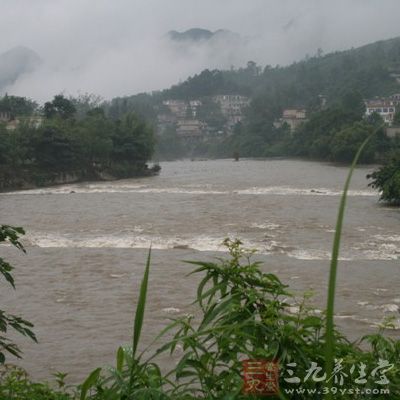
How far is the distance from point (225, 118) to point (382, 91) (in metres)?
21.0

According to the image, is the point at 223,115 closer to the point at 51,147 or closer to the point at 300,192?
the point at 51,147

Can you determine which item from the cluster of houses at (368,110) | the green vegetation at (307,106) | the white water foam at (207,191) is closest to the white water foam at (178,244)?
the white water foam at (207,191)

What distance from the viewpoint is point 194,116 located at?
79938 mm

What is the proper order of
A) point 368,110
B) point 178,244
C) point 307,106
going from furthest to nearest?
point 307,106
point 368,110
point 178,244

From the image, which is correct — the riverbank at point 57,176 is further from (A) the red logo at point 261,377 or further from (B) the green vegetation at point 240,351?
(A) the red logo at point 261,377

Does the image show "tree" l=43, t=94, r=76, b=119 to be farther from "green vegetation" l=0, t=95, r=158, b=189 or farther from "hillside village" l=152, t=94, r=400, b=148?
"hillside village" l=152, t=94, r=400, b=148

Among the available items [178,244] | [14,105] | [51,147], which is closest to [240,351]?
[178,244]

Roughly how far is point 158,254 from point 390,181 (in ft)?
28.1

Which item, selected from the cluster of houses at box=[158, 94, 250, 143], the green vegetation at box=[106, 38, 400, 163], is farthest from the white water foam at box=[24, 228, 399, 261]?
the cluster of houses at box=[158, 94, 250, 143]

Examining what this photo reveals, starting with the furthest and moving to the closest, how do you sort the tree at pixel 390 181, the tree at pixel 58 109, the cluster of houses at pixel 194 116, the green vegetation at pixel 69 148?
the cluster of houses at pixel 194 116, the tree at pixel 58 109, the green vegetation at pixel 69 148, the tree at pixel 390 181

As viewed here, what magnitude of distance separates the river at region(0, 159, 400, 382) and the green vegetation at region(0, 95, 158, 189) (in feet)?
17.0

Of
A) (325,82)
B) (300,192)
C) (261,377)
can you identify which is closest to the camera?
(261,377)

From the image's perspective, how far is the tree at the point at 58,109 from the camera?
3234 centimetres

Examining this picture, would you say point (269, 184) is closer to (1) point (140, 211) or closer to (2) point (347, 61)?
(1) point (140, 211)
